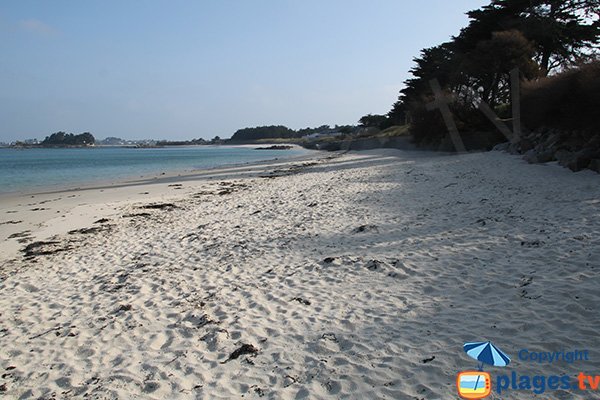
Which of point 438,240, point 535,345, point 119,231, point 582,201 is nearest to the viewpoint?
point 535,345

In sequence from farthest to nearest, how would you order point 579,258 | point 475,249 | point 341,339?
1. point 475,249
2. point 579,258
3. point 341,339

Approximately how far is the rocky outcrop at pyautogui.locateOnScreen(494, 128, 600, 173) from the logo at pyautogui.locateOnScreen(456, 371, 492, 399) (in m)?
11.3

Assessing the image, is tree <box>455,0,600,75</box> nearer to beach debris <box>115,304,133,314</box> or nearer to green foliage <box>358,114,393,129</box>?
beach debris <box>115,304,133,314</box>

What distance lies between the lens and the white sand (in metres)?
3.55

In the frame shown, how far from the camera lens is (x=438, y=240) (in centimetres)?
Answer: 695

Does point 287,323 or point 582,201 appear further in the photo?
point 582,201

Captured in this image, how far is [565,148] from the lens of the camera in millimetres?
14633

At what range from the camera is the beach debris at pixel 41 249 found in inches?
329

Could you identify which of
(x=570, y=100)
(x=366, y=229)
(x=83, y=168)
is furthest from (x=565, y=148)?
(x=83, y=168)

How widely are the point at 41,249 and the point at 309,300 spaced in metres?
7.11

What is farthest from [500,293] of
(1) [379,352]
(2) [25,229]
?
(2) [25,229]

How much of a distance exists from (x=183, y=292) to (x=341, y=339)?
2.73 meters

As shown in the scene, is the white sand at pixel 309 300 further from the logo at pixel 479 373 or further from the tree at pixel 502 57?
the tree at pixel 502 57

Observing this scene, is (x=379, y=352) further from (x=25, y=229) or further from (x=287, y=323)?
(x=25, y=229)
